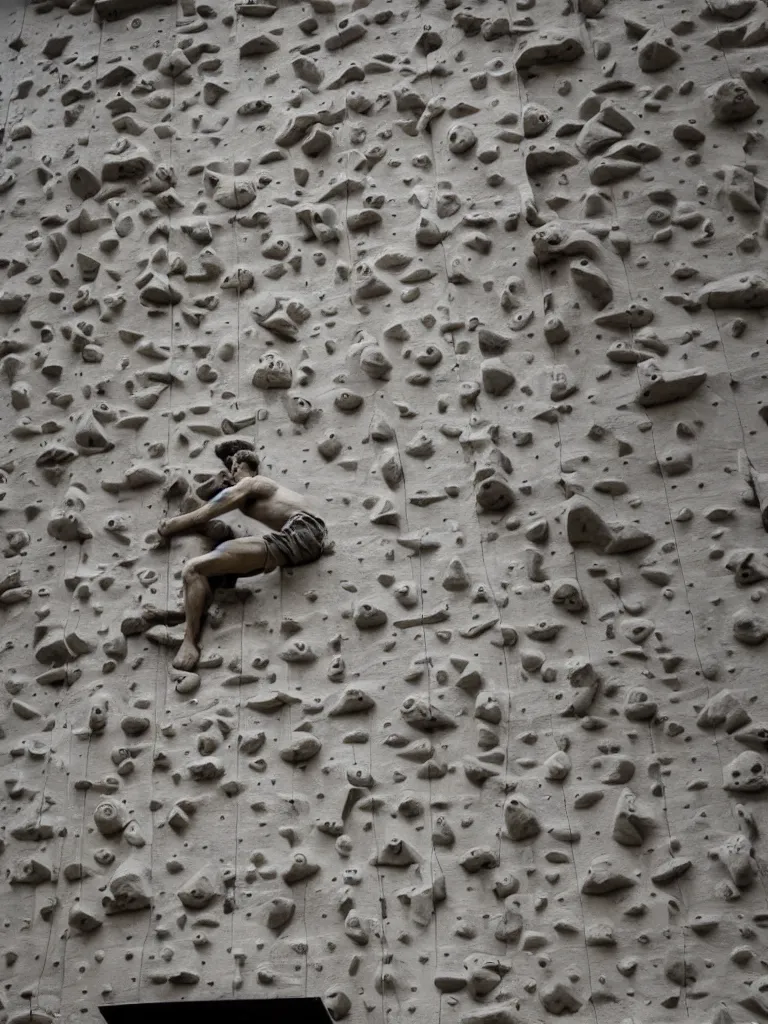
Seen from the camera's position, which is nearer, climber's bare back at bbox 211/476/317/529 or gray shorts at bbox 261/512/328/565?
gray shorts at bbox 261/512/328/565

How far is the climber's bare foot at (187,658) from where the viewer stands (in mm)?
7062

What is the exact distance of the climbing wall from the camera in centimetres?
621

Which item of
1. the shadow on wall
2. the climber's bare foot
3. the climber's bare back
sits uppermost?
the climber's bare back

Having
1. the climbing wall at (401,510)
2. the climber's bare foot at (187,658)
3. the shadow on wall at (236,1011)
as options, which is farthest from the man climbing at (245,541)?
the shadow on wall at (236,1011)

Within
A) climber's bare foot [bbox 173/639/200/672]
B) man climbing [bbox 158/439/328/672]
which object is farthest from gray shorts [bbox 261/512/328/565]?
climber's bare foot [bbox 173/639/200/672]

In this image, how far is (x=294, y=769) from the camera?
6703mm

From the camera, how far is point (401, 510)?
7.24 m

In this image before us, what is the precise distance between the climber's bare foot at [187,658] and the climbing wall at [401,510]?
5 centimetres

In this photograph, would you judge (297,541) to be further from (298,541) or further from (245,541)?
(245,541)

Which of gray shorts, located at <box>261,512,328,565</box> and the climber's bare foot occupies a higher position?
gray shorts, located at <box>261,512,328,565</box>

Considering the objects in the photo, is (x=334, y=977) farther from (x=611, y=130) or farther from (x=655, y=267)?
(x=611, y=130)

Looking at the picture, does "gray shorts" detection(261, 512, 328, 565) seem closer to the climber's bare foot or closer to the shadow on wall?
the climber's bare foot

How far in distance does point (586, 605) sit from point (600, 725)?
0.60 metres

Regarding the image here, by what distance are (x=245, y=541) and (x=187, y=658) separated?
65cm
